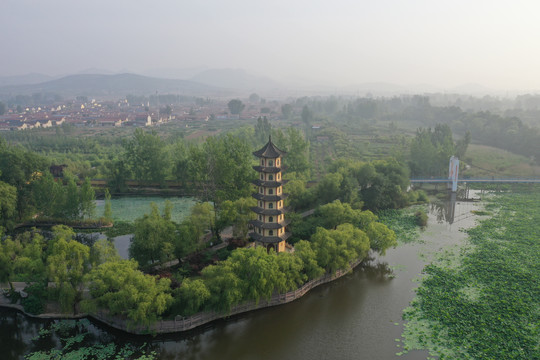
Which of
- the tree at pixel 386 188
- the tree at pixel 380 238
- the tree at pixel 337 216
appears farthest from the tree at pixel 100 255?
the tree at pixel 386 188

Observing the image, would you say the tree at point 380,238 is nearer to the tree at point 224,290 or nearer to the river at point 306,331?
the river at point 306,331

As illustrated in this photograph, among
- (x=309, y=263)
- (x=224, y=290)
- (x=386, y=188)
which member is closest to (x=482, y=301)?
(x=309, y=263)

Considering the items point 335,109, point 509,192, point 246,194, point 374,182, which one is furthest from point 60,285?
point 335,109

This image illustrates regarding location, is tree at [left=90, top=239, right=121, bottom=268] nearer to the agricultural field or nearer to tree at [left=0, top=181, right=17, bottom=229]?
tree at [left=0, top=181, right=17, bottom=229]

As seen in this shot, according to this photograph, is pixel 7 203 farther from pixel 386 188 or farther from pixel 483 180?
pixel 483 180

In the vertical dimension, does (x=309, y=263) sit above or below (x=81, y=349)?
above

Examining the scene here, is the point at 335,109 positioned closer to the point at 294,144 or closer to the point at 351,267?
the point at 294,144
